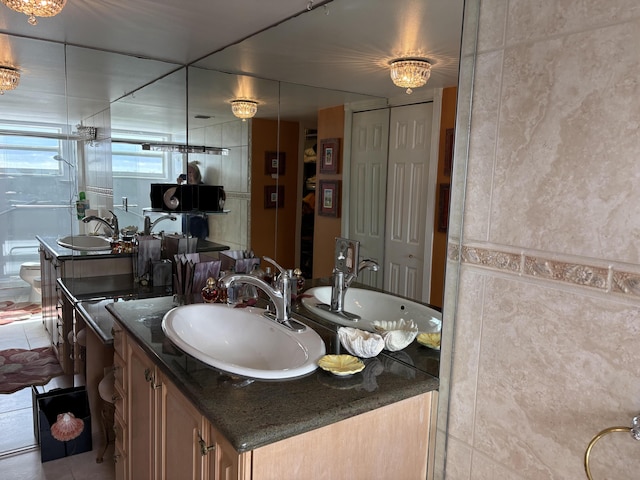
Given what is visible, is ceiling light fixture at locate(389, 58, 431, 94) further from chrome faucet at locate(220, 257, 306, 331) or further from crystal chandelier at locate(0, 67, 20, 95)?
crystal chandelier at locate(0, 67, 20, 95)

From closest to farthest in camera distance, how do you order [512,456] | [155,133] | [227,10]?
[512,456] → [227,10] → [155,133]

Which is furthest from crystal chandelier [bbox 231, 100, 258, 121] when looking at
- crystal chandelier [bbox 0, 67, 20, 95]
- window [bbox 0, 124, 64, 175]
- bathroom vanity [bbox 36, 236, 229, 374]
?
crystal chandelier [bbox 0, 67, 20, 95]

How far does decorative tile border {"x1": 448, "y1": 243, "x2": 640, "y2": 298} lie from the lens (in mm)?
984

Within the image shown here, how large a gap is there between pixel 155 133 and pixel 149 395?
1.77 metres

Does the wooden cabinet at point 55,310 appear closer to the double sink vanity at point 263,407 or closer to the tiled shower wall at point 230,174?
the tiled shower wall at point 230,174

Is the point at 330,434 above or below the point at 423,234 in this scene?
below

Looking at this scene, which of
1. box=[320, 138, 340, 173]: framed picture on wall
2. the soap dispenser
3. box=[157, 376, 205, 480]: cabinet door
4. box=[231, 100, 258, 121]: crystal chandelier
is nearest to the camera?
box=[157, 376, 205, 480]: cabinet door

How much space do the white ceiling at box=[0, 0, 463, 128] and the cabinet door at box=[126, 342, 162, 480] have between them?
1.18 metres

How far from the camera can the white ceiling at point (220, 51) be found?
1.59 metres

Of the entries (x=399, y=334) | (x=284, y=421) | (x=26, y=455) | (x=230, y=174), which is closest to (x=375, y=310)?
(x=399, y=334)

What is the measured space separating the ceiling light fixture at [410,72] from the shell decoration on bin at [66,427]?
2385 millimetres

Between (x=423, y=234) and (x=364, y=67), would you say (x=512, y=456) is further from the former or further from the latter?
(x=364, y=67)

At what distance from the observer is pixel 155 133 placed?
2951mm

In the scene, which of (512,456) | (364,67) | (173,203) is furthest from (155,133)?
(512,456)
